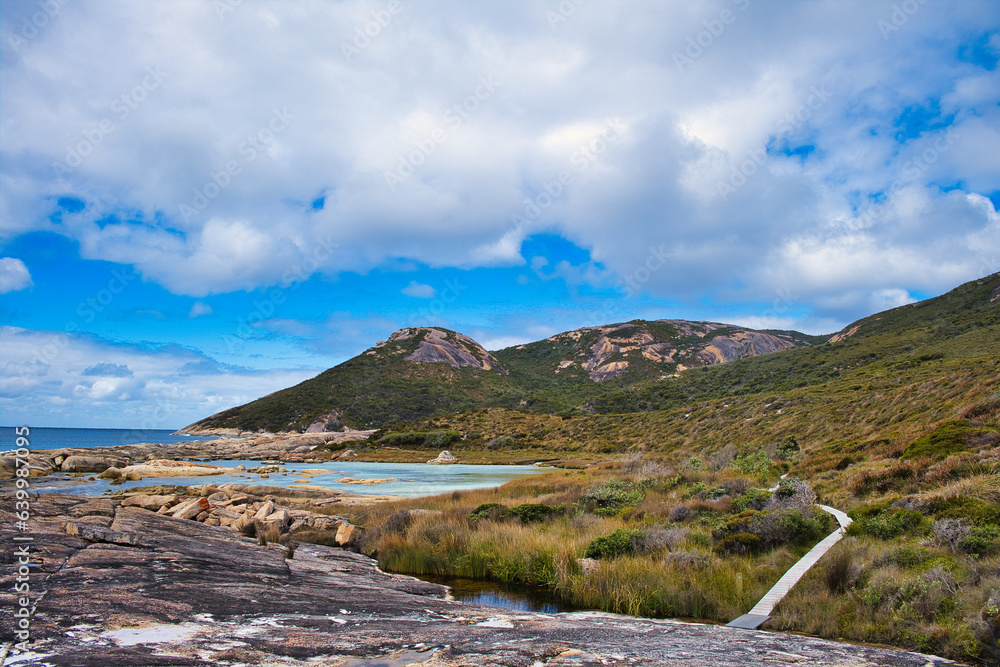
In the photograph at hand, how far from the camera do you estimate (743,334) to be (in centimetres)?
19938

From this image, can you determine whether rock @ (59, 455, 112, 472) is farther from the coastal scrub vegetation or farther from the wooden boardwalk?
the wooden boardwalk

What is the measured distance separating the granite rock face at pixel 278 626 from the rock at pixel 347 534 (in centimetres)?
681

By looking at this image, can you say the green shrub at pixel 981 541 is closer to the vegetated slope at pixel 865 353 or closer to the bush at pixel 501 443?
the vegetated slope at pixel 865 353

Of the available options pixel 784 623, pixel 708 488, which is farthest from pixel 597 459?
pixel 784 623

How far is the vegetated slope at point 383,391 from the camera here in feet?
390

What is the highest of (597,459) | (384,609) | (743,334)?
(743,334)

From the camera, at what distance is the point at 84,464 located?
5022cm

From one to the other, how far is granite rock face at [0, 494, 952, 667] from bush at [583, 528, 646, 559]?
9.92 feet

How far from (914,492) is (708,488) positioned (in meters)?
6.46

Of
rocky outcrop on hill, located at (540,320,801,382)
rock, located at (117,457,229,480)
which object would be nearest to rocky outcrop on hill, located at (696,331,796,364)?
rocky outcrop on hill, located at (540,320,801,382)

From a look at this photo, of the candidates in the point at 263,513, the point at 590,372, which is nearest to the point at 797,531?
the point at 263,513

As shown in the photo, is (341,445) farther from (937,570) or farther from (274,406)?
(937,570)

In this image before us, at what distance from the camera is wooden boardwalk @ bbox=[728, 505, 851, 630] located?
7977 millimetres

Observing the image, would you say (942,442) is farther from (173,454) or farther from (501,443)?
(173,454)
